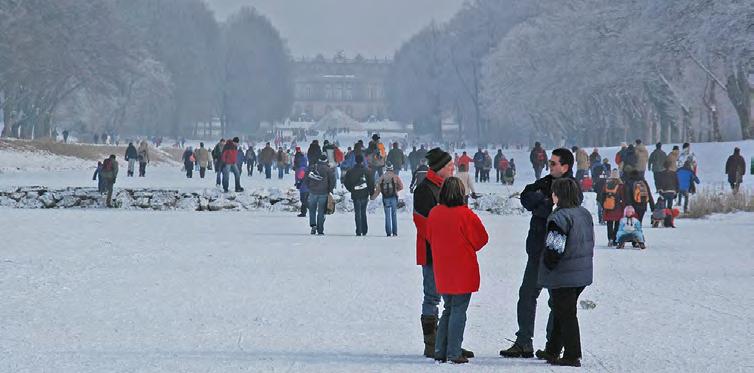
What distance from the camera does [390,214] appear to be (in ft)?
68.0

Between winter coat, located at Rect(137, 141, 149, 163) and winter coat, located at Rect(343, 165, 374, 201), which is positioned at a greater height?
winter coat, located at Rect(137, 141, 149, 163)

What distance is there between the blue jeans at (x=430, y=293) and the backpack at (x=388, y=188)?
11.4 m

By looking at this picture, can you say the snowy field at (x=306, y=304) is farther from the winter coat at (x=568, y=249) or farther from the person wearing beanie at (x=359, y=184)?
the winter coat at (x=568, y=249)

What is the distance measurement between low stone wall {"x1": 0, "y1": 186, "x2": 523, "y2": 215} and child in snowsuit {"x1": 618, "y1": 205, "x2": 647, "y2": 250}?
10695mm

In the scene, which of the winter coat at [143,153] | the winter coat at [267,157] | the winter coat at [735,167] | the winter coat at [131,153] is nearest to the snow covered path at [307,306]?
the winter coat at [735,167]

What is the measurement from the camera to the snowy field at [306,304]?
8.61 metres

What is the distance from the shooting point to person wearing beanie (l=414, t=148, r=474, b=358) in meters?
8.55

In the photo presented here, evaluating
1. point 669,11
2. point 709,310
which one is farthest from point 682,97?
point 709,310

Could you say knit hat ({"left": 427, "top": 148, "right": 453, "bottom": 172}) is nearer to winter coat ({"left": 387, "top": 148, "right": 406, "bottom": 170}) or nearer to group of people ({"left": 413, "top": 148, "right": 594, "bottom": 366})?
group of people ({"left": 413, "top": 148, "right": 594, "bottom": 366})

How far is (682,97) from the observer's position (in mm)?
55281

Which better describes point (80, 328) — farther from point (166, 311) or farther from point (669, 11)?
point (669, 11)

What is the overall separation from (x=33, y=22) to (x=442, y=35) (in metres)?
52.9

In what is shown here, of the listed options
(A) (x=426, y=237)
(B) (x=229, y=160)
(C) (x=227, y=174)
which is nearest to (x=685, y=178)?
(C) (x=227, y=174)

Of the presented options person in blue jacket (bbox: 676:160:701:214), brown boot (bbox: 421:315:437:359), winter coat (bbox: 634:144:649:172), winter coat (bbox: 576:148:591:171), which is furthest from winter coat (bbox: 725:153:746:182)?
brown boot (bbox: 421:315:437:359)
